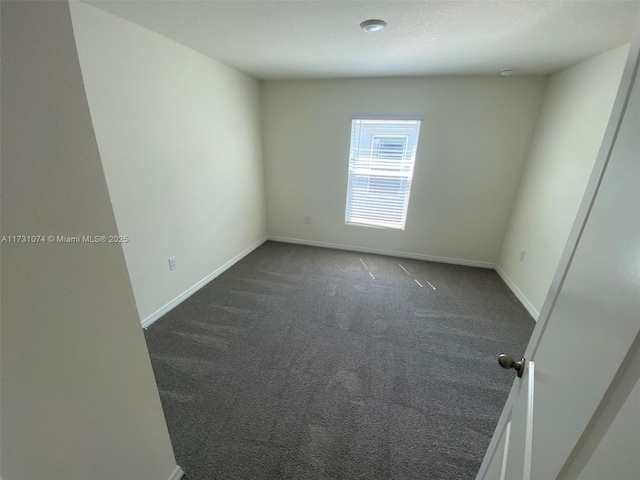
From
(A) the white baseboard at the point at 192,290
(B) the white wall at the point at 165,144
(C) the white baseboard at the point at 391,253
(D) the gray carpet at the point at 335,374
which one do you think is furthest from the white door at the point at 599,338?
(C) the white baseboard at the point at 391,253

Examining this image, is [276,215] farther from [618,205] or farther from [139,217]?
[618,205]

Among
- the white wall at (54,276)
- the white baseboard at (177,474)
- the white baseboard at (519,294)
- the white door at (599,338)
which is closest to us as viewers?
the white door at (599,338)

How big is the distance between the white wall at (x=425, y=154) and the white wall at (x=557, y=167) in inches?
9.6

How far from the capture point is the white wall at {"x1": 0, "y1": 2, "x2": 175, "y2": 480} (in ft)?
1.66

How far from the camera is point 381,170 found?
131 inches

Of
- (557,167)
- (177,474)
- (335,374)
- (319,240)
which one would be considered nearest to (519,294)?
(557,167)

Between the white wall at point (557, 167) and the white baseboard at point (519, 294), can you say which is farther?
the white baseboard at point (519, 294)

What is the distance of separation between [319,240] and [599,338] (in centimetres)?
347

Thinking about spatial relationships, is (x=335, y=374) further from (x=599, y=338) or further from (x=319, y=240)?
(x=319, y=240)

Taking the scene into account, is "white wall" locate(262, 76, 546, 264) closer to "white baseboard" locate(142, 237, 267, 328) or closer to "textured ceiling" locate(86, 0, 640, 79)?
"textured ceiling" locate(86, 0, 640, 79)

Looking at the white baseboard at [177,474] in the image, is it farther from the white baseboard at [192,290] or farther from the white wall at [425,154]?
the white wall at [425,154]

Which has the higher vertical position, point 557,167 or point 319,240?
point 557,167

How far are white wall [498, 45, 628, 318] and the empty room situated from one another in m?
0.03

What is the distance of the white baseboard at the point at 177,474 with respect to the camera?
3.78 feet
